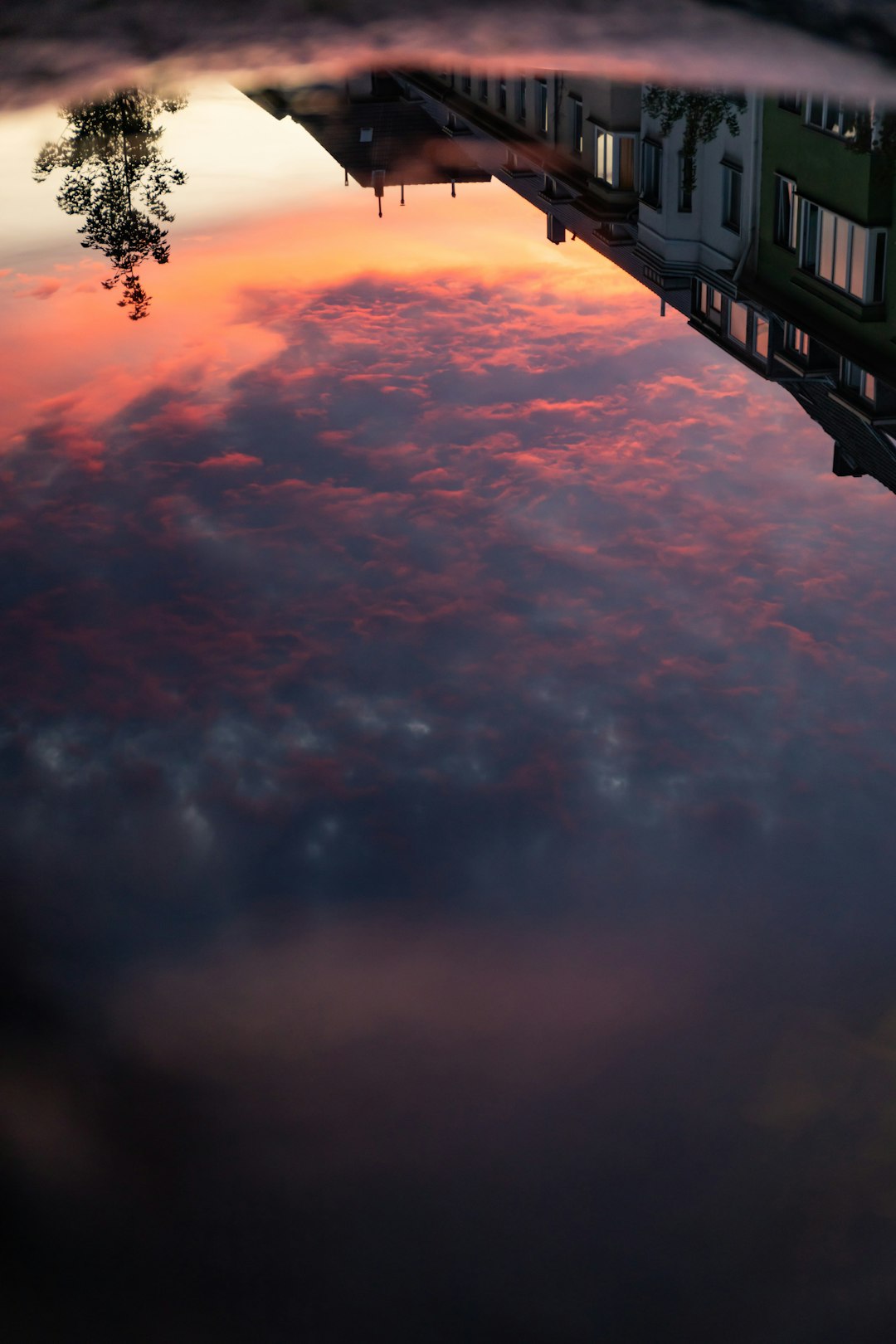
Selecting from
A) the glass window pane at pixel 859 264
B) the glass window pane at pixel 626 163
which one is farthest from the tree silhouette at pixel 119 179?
the glass window pane at pixel 859 264

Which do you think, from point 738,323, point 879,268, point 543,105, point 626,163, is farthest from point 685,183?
point 738,323

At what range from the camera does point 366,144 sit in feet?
52.1

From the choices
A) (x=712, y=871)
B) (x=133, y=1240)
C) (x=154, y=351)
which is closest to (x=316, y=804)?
(x=712, y=871)

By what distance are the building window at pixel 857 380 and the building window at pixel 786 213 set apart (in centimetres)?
411

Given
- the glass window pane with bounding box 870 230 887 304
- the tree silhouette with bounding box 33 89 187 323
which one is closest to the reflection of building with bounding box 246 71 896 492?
the glass window pane with bounding box 870 230 887 304

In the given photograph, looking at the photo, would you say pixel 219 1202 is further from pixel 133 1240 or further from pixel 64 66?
pixel 64 66

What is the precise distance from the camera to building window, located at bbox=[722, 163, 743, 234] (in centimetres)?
1792

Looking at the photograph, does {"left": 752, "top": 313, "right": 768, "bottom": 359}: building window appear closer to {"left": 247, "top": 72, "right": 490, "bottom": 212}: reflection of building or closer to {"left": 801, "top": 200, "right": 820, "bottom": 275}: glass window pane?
{"left": 801, "top": 200, "right": 820, "bottom": 275}: glass window pane

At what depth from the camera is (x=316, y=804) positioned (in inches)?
255

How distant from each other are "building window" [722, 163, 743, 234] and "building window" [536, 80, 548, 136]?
8.47 feet

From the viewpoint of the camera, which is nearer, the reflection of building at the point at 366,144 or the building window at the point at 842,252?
the building window at the point at 842,252

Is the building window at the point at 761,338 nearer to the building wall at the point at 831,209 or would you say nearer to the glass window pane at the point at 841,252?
the building wall at the point at 831,209

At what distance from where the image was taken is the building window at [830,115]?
13375 millimetres

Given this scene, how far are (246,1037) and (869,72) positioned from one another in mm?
12682
